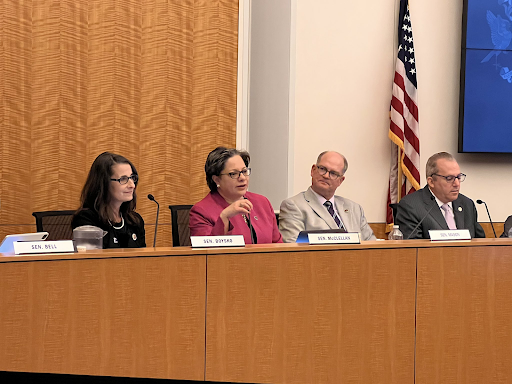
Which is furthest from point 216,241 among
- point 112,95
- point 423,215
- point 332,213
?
point 112,95

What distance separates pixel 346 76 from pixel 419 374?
3.12 metres

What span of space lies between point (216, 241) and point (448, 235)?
3.49 ft

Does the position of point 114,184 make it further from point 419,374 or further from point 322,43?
point 322,43

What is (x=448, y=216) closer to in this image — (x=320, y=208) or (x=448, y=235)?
(x=320, y=208)

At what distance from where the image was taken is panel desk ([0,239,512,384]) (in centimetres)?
211

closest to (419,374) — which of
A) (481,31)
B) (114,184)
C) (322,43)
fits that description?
(114,184)

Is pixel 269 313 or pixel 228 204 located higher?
pixel 228 204

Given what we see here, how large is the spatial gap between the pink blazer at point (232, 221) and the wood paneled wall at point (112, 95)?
3.60 ft

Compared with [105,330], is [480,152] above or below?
above

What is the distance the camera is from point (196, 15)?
446cm

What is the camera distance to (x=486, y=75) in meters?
5.44

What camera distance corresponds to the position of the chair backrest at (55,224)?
3233 millimetres

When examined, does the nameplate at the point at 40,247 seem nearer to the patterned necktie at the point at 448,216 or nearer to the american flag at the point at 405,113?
the patterned necktie at the point at 448,216

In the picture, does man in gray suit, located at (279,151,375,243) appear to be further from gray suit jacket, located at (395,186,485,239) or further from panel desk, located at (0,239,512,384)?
panel desk, located at (0,239,512,384)
